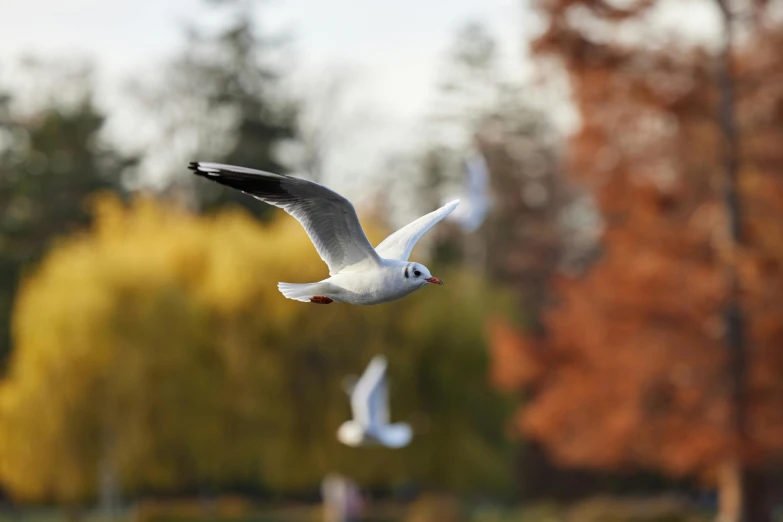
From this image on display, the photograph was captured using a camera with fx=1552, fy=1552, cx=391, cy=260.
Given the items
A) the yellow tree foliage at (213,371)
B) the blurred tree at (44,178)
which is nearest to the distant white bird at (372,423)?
the yellow tree foliage at (213,371)

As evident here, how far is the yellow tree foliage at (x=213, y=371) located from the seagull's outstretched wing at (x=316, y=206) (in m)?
17.7

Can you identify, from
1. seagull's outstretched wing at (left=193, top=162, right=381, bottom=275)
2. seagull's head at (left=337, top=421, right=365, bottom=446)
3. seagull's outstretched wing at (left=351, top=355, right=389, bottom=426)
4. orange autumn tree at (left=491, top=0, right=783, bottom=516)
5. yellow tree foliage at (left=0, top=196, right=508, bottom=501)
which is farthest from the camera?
yellow tree foliage at (left=0, top=196, right=508, bottom=501)

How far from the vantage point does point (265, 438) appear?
26875 mm

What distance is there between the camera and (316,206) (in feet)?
27.3

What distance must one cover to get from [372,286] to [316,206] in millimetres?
525

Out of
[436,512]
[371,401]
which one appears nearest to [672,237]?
[436,512]

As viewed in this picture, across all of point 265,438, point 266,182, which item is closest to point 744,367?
point 265,438

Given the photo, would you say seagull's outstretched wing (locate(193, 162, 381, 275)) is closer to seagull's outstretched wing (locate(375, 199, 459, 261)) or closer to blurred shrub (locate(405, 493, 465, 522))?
seagull's outstretched wing (locate(375, 199, 459, 261))

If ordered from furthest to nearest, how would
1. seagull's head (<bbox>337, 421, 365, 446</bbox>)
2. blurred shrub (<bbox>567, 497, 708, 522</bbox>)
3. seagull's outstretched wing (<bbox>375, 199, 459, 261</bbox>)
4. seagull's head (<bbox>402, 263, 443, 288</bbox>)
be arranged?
blurred shrub (<bbox>567, 497, 708, 522</bbox>) → seagull's head (<bbox>337, 421, 365, 446</bbox>) → seagull's outstretched wing (<bbox>375, 199, 459, 261</bbox>) → seagull's head (<bbox>402, 263, 443, 288</bbox>)

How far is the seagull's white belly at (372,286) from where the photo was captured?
27.1 feet

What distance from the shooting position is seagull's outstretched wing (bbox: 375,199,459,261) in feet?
29.6

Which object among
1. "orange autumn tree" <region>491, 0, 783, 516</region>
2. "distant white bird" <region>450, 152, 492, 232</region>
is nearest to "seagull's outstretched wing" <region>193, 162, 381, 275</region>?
"distant white bird" <region>450, 152, 492, 232</region>

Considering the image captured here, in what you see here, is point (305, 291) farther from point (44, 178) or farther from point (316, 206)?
point (44, 178)

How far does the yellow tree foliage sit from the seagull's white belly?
58.5ft
